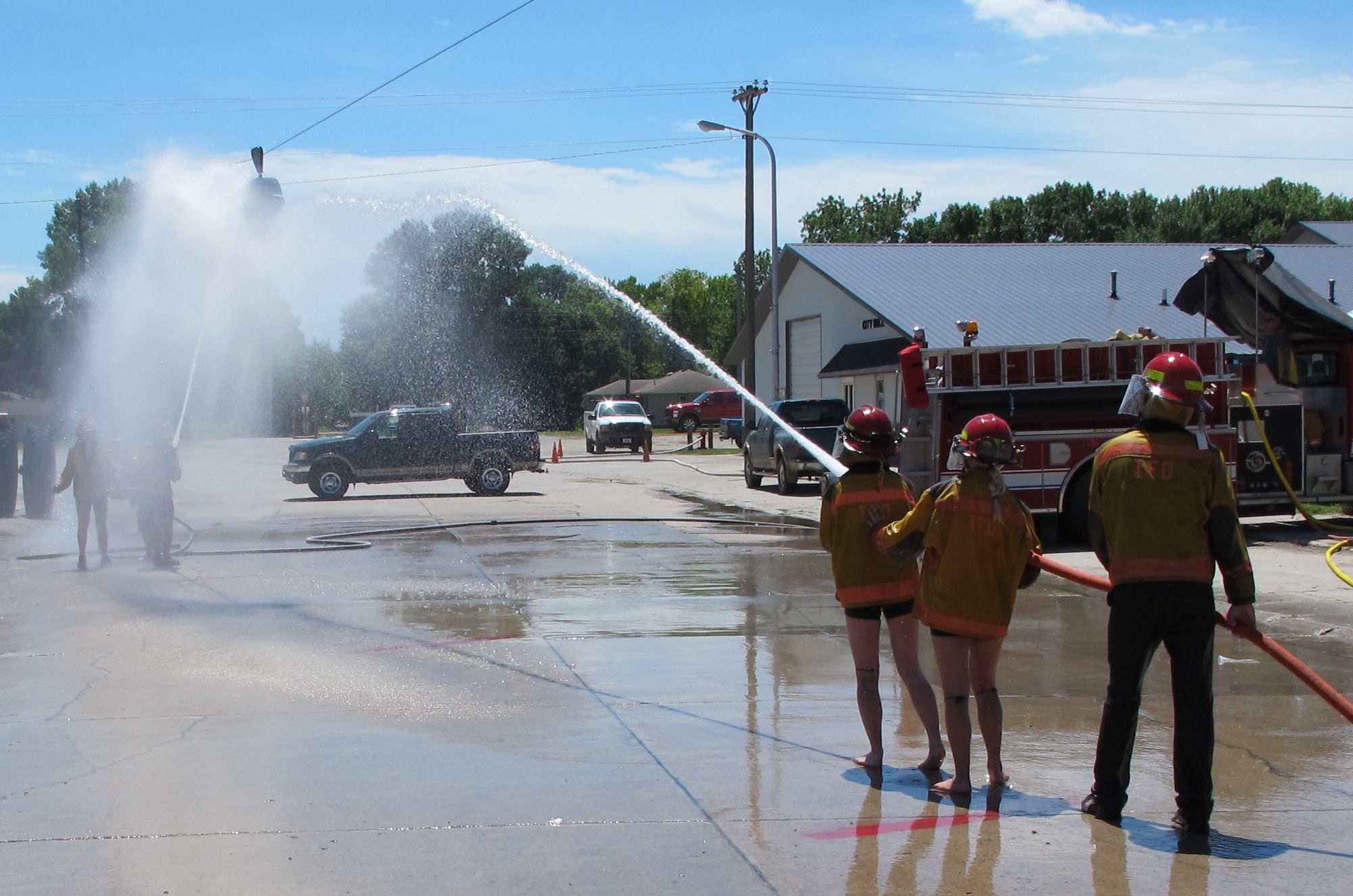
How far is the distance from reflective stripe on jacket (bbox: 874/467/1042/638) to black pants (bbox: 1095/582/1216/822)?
0.46 meters

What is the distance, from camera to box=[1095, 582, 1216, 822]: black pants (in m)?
4.97

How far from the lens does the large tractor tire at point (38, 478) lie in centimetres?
1969

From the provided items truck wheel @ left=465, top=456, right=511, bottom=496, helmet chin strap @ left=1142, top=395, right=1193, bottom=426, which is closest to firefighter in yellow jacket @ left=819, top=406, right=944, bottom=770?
helmet chin strap @ left=1142, top=395, right=1193, bottom=426

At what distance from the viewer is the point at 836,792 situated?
5.47 meters

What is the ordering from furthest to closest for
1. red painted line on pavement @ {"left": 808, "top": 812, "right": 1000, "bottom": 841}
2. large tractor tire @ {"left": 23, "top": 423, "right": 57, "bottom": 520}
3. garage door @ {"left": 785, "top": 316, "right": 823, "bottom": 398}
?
garage door @ {"left": 785, "top": 316, "right": 823, "bottom": 398} < large tractor tire @ {"left": 23, "top": 423, "right": 57, "bottom": 520} < red painted line on pavement @ {"left": 808, "top": 812, "right": 1000, "bottom": 841}

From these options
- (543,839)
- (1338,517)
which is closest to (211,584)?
(543,839)

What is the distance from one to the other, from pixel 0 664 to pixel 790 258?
3250cm

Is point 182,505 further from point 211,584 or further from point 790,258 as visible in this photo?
point 790,258

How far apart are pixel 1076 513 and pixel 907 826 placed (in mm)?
10104

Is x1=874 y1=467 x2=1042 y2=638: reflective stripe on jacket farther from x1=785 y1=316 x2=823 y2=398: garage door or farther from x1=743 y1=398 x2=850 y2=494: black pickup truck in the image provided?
x1=785 y1=316 x2=823 y2=398: garage door

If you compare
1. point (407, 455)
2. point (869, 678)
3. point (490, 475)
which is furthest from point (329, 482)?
point (869, 678)

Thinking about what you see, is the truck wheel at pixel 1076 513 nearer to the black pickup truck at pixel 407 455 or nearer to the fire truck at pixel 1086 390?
the fire truck at pixel 1086 390

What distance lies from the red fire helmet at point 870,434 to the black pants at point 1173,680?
119 cm

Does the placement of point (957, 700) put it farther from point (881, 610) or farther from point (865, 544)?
point (865, 544)
